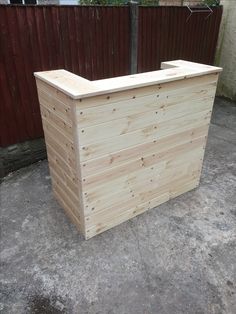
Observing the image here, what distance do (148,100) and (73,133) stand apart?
783 mm

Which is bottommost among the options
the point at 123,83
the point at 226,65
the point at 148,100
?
the point at 226,65

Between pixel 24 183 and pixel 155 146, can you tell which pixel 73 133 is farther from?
pixel 24 183

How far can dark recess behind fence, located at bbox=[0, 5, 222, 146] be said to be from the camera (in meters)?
3.57

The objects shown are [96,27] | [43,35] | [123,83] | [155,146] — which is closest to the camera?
[123,83]

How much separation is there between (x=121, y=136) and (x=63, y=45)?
2121 mm

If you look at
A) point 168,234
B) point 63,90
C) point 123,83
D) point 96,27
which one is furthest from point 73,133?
point 96,27

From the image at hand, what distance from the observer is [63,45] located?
3.98 meters

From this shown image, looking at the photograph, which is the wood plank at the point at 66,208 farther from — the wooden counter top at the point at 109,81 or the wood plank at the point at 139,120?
the wooden counter top at the point at 109,81

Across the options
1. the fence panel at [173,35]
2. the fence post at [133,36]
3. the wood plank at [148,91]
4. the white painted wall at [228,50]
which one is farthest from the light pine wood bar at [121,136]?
the white painted wall at [228,50]

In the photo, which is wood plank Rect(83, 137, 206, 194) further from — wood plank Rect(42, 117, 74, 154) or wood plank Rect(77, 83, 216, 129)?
wood plank Rect(77, 83, 216, 129)

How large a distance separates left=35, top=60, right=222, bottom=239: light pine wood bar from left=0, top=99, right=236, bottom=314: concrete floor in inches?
8.9

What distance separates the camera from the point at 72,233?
3.03 meters

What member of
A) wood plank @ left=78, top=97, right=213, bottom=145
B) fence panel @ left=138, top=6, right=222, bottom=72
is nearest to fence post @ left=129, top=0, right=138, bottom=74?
fence panel @ left=138, top=6, right=222, bottom=72

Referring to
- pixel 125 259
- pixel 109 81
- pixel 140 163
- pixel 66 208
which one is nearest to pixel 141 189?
pixel 140 163
